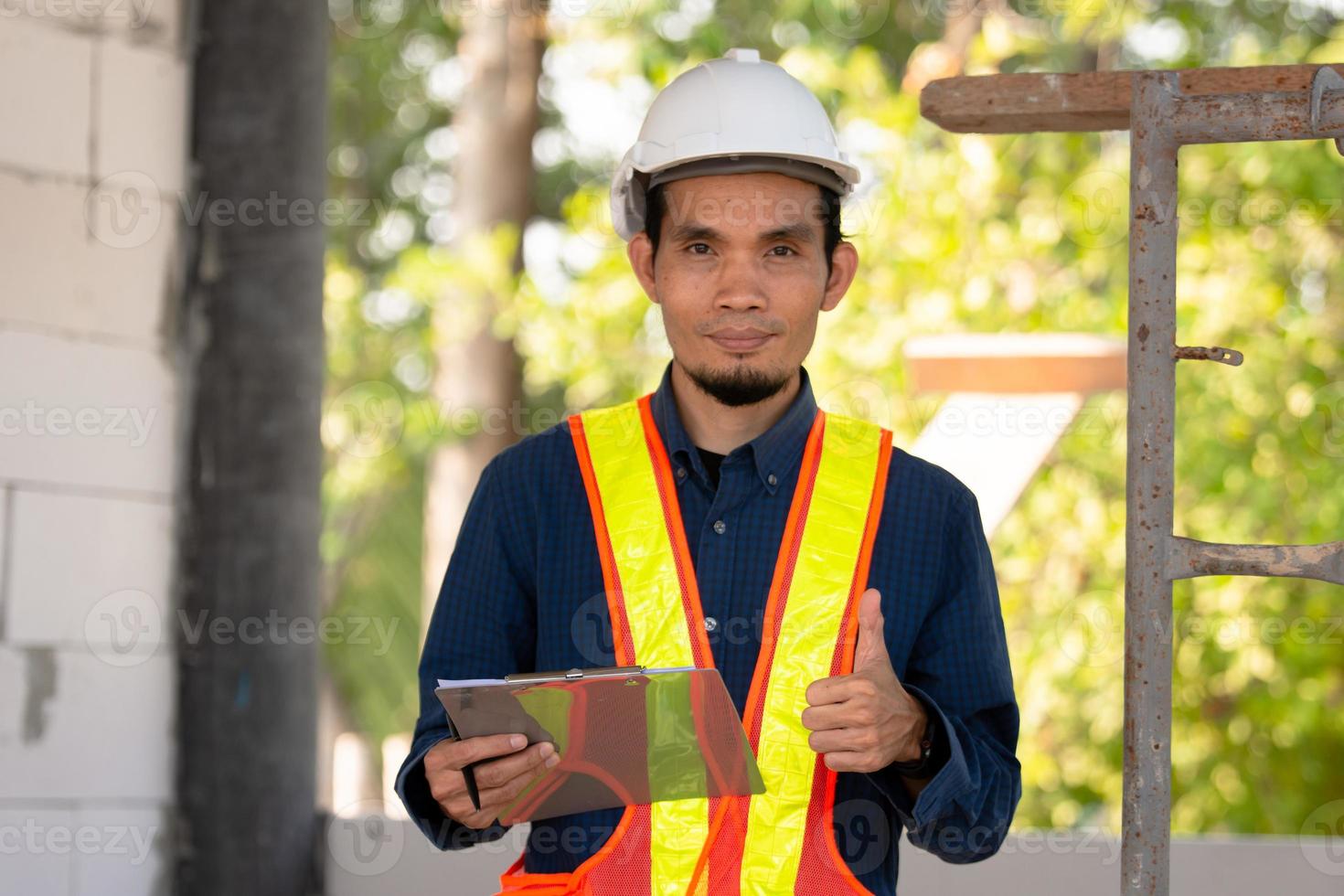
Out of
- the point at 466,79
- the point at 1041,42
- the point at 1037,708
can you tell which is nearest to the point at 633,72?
the point at 466,79

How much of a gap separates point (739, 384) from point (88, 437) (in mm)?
1744

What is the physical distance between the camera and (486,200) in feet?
34.2

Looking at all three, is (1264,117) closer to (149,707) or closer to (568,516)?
(568,516)

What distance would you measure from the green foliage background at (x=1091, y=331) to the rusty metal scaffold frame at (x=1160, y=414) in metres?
5.74

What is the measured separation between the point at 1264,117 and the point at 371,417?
32.6 ft

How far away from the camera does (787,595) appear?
2.84m

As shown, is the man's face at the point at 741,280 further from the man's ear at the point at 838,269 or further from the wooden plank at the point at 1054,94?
the wooden plank at the point at 1054,94

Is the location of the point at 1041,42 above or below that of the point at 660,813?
above

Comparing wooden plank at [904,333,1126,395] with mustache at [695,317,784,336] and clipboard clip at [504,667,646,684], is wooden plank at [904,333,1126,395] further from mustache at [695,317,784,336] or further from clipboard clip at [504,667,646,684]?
clipboard clip at [504,667,646,684]

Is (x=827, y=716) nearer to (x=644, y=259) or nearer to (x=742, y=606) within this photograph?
(x=742, y=606)

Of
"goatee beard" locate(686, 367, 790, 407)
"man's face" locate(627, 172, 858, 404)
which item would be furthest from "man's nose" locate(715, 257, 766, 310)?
"goatee beard" locate(686, 367, 790, 407)

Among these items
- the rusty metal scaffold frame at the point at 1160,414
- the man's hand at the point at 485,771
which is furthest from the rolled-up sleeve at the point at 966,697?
the man's hand at the point at 485,771

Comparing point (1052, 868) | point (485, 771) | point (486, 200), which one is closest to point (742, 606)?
point (485, 771)

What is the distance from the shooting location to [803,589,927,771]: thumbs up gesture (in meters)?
2.51
